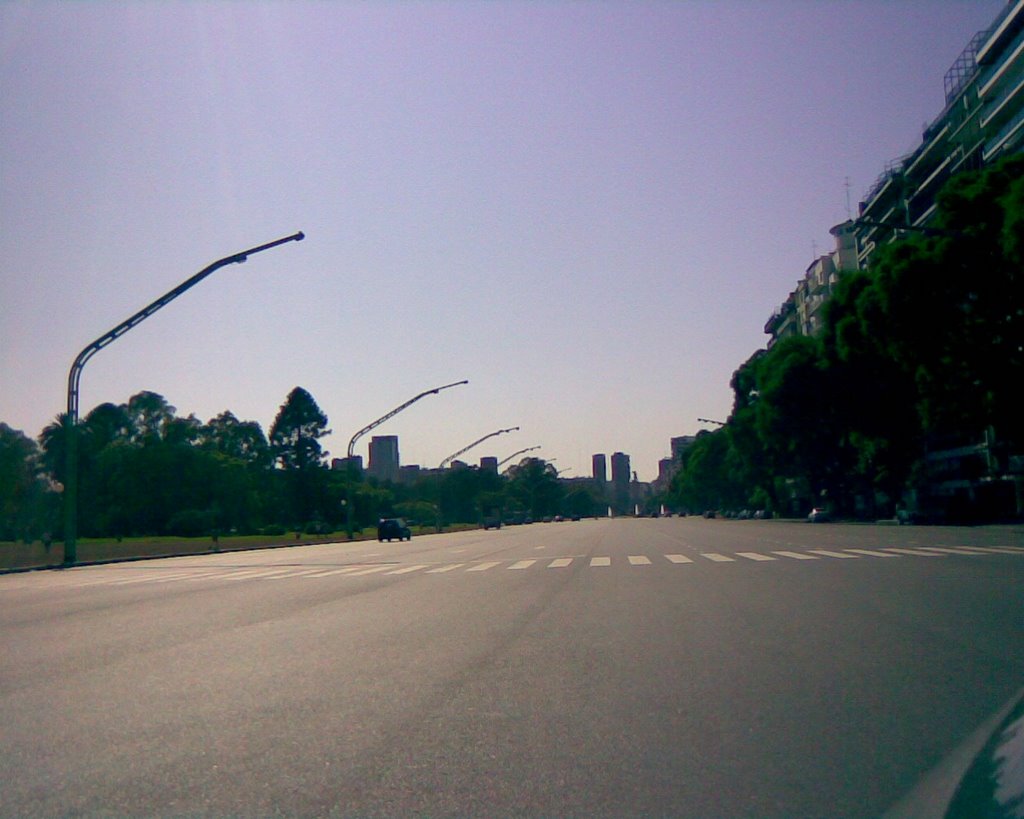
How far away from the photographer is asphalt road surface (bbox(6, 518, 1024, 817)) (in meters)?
5.82

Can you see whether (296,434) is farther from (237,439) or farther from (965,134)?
(965,134)

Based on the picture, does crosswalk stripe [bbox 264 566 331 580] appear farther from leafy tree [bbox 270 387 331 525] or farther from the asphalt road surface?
leafy tree [bbox 270 387 331 525]

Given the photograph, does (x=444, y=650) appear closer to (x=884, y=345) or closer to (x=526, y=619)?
(x=526, y=619)

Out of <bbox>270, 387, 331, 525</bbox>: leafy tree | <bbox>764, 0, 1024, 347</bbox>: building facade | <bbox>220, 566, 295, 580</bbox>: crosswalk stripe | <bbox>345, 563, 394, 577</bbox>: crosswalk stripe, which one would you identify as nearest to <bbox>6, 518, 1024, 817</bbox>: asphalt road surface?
<bbox>345, 563, 394, 577</bbox>: crosswalk stripe

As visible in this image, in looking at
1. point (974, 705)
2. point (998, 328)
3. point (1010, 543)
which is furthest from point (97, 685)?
point (998, 328)

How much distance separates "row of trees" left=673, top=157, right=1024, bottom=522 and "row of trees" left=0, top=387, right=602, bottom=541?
32.4 m

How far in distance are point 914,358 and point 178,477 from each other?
233 ft

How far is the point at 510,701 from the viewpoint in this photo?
27.5 ft

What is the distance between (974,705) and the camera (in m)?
7.55

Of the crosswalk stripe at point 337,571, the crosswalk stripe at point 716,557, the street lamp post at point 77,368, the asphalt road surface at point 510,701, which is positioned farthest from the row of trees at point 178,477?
the asphalt road surface at point 510,701

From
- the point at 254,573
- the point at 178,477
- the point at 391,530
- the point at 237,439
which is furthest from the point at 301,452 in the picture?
the point at 254,573

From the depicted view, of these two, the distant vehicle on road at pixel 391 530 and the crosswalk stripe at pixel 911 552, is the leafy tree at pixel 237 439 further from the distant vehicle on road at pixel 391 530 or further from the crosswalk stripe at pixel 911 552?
the crosswalk stripe at pixel 911 552

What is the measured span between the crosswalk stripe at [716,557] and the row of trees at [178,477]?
41596 mm

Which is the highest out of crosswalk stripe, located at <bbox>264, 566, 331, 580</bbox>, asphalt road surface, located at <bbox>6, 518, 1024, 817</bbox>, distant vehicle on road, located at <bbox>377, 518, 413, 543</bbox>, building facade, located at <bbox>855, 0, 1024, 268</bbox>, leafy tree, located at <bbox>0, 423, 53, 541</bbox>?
building facade, located at <bbox>855, 0, 1024, 268</bbox>
